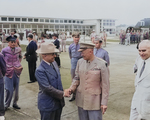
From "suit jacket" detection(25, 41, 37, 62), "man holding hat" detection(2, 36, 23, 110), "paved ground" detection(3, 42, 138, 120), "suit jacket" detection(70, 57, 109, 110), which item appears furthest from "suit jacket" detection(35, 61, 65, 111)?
"suit jacket" detection(25, 41, 37, 62)

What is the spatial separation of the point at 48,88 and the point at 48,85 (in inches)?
1.8

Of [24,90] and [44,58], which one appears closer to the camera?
[44,58]

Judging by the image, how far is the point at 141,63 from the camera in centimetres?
301

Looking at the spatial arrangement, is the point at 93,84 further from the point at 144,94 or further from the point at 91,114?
the point at 144,94

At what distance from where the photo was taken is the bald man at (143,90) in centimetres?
272

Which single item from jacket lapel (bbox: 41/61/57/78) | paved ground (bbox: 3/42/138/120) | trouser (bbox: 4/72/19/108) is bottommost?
paved ground (bbox: 3/42/138/120)

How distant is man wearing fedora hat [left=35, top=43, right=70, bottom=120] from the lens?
110 inches

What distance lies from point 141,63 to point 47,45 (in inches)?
57.7

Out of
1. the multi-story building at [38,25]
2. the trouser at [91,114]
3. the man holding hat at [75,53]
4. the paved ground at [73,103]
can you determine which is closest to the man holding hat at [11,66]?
the paved ground at [73,103]

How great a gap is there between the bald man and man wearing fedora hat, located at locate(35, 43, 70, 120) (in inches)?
41.3

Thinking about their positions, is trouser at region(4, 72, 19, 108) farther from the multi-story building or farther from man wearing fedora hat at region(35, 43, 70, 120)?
the multi-story building

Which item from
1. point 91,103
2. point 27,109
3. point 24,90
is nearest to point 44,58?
point 91,103

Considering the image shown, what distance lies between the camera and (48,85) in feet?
9.10

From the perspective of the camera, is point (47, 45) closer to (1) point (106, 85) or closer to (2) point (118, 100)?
(1) point (106, 85)
